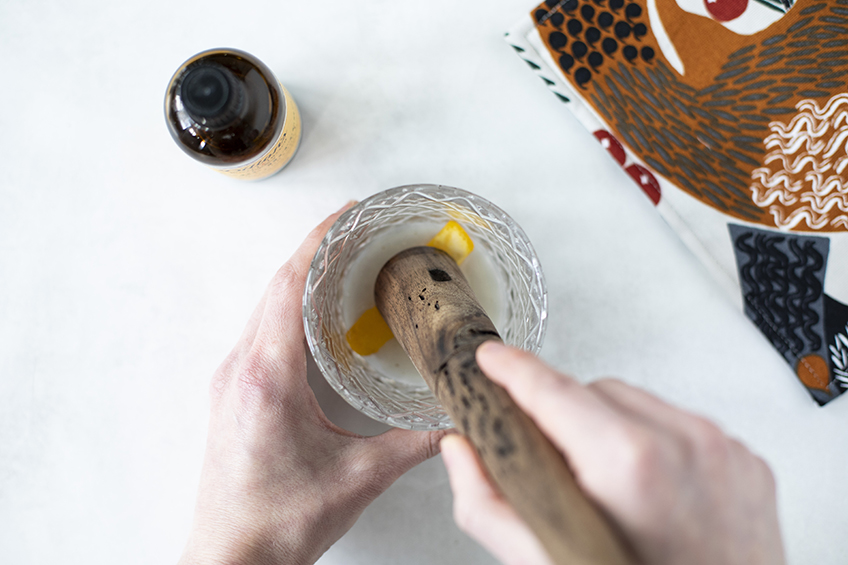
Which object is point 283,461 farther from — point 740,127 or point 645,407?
point 740,127

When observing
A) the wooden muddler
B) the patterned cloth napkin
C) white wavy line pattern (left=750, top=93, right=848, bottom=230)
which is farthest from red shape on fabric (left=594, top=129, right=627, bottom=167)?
the wooden muddler

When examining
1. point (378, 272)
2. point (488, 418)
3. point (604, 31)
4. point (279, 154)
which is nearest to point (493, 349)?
point (488, 418)

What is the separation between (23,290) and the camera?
66 centimetres

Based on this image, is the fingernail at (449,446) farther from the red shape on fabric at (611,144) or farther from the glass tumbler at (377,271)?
the red shape on fabric at (611,144)

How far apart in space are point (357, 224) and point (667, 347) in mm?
429

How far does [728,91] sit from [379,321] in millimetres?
496

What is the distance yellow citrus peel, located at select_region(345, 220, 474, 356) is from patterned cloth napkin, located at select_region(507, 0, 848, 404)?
236 millimetres

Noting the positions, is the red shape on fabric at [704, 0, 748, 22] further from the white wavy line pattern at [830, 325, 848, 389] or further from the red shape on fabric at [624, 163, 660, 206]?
the white wavy line pattern at [830, 325, 848, 389]

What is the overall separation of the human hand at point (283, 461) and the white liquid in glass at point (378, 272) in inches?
2.3

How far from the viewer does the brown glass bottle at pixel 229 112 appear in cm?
46

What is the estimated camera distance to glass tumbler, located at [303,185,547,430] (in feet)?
1.49

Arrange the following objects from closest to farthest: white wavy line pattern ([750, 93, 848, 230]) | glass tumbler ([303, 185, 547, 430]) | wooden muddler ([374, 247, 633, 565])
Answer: wooden muddler ([374, 247, 633, 565]) → glass tumbler ([303, 185, 547, 430]) → white wavy line pattern ([750, 93, 848, 230])

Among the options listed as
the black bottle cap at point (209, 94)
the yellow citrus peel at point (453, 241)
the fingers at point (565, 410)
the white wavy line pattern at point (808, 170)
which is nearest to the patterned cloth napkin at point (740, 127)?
the white wavy line pattern at point (808, 170)

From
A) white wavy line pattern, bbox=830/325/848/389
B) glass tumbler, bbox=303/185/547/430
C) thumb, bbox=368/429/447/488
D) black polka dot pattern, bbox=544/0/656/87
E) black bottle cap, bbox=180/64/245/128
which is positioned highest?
black bottle cap, bbox=180/64/245/128
